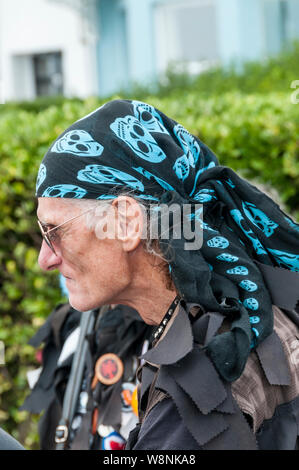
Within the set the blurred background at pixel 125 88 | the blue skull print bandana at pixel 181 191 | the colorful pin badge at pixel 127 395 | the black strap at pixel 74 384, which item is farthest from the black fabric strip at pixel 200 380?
the blurred background at pixel 125 88

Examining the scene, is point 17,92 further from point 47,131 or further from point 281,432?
point 281,432

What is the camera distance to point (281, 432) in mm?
1600

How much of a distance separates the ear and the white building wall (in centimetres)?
1377

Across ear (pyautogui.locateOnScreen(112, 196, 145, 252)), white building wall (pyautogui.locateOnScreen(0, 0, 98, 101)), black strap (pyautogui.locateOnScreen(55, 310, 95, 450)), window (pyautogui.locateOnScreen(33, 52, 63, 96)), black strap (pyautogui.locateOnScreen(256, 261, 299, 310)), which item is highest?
ear (pyautogui.locateOnScreen(112, 196, 145, 252))

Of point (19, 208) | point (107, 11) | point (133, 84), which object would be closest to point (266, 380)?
point (19, 208)

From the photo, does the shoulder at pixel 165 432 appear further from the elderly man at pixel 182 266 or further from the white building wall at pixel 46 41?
the white building wall at pixel 46 41

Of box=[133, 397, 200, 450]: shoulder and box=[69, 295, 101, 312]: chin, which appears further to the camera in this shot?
box=[69, 295, 101, 312]: chin

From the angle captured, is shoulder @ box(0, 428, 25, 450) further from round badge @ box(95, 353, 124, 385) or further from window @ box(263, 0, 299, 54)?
window @ box(263, 0, 299, 54)

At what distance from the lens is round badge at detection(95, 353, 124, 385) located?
239 cm

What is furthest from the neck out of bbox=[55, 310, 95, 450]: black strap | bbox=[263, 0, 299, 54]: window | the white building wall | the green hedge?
the white building wall

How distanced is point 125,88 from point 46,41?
6123 mm

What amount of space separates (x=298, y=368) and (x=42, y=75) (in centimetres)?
1650

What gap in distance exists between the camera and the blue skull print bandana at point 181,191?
1.69 meters

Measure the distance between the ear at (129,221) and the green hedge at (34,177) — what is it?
→ 160 centimetres
